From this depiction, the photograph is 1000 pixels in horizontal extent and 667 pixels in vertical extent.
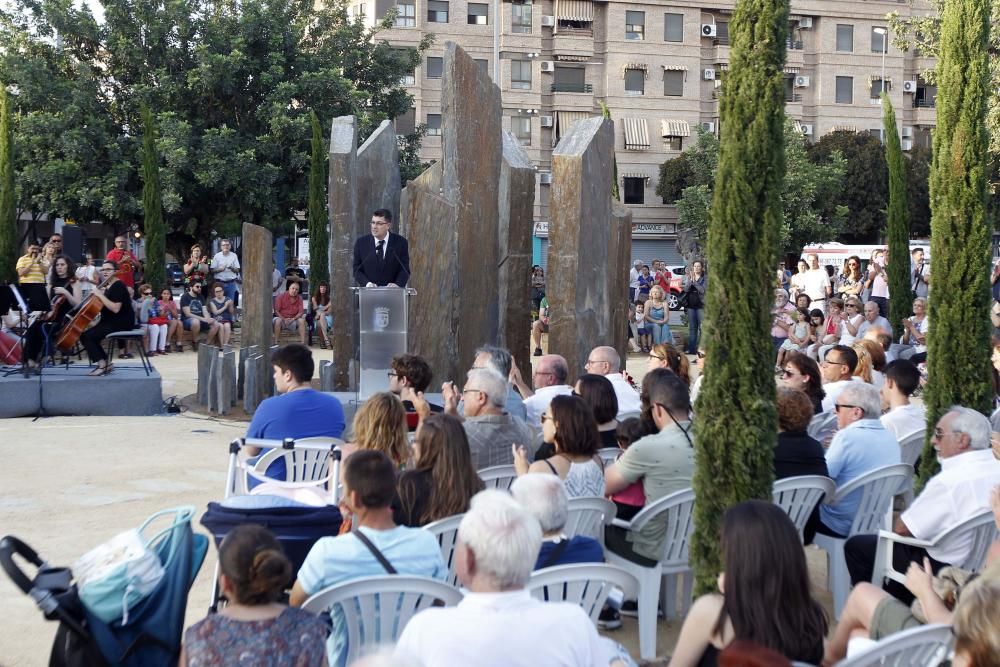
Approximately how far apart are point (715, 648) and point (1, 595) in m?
4.33

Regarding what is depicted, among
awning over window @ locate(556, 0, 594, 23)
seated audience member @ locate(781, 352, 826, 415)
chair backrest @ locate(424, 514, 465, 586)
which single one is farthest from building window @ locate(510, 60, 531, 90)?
chair backrest @ locate(424, 514, 465, 586)

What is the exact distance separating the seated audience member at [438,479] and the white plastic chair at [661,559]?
86 cm

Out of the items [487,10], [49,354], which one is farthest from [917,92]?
[49,354]

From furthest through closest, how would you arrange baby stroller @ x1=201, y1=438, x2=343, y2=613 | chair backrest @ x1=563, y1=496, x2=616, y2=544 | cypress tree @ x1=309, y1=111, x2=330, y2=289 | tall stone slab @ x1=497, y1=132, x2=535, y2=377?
cypress tree @ x1=309, y1=111, x2=330, y2=289
tall stone slab @ x1=497, y1=132, x2=535, y2=377
chair backrest @ x1=563, y1=496, x2=616, y2=544
baby stroller @ x1=201, y1=438, x2=343, y2=613

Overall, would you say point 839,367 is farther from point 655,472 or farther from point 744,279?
point 744,279

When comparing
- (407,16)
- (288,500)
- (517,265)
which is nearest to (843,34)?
(407,16)

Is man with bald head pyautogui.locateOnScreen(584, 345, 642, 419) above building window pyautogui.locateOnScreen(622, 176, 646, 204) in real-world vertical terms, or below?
below

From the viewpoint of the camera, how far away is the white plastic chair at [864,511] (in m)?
6.04

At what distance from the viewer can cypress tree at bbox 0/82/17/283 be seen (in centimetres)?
2053

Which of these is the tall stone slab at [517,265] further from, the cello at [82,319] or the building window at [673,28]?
the building window at [673,28]

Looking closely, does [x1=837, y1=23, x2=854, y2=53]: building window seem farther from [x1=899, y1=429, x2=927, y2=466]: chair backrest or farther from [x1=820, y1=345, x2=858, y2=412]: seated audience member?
[x1=899, y1=429, x2=927, y2=466]: chair backrest

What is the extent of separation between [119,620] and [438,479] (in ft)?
5.08

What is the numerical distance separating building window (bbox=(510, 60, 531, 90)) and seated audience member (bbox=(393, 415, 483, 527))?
152 feet

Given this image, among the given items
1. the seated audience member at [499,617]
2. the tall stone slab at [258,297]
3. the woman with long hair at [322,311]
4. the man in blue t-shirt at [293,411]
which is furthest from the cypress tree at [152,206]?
the seated audience member at [499,617]
